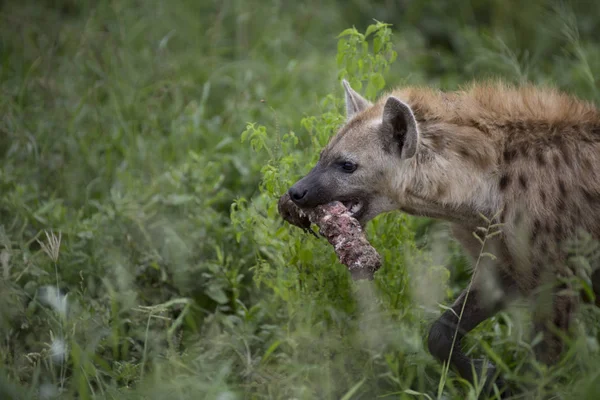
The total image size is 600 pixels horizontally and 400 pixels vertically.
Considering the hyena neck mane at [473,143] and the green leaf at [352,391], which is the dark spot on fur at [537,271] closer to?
the hyena neck mane at [473,143]

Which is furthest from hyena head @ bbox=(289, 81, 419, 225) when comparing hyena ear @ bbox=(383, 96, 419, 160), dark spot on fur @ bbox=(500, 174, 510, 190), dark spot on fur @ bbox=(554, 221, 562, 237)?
dark spot on fur @ bbox=(554, 221, 562, 237)

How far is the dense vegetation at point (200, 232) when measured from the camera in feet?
9.18

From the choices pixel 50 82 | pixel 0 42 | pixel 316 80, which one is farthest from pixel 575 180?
pixel 0 42

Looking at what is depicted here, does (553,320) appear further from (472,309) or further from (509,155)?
(509,155)

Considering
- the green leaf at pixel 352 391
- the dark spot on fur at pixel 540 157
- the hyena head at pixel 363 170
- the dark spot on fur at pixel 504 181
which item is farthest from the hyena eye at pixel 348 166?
the green leaf at pixel 352 391

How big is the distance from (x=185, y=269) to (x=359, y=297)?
2.91 ft

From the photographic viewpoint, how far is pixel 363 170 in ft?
→ 9.46

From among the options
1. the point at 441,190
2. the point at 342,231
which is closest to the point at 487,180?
the point at 441,190

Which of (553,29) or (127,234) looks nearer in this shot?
(127,234)

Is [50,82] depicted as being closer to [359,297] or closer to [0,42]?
[0,42]

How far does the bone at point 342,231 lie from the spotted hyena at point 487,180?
0.17 ft

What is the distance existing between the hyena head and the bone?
0.15 feet

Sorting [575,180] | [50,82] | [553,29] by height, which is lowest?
[553,29]

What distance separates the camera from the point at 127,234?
3.60m
